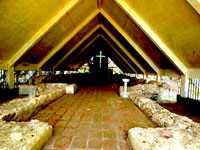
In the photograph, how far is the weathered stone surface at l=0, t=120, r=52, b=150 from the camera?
165 centimetres

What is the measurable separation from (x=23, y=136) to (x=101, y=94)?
522cm

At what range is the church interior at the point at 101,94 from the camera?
2.12 meters

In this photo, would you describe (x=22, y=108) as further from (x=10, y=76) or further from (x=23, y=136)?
(x=10, y=76)

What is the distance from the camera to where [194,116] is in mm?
4895

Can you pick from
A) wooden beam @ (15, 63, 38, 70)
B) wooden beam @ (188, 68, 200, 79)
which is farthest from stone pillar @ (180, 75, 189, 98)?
wooden beam @ (15, 63, 38, 70)

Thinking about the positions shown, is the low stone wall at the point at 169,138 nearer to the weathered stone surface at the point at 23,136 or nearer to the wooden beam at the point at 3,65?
the weathered stone surface at the point at 23,136

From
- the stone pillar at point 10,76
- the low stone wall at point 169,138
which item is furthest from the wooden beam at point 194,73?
the stone pillar at point 10,76

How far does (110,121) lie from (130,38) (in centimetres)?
664

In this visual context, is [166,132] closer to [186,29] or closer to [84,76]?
[186,29]

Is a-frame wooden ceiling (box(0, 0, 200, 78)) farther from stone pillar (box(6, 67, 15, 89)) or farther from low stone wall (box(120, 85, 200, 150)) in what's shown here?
low stone wall (box(120, 85, 200, 150))

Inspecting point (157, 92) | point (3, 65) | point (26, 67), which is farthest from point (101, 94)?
point (26, 67)

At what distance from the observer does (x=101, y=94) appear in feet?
22.7

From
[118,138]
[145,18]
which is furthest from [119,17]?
[118,138]

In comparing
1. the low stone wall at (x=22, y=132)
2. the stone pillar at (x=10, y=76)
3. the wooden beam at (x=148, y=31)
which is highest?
the wooden beam at (x=148, y=31)
